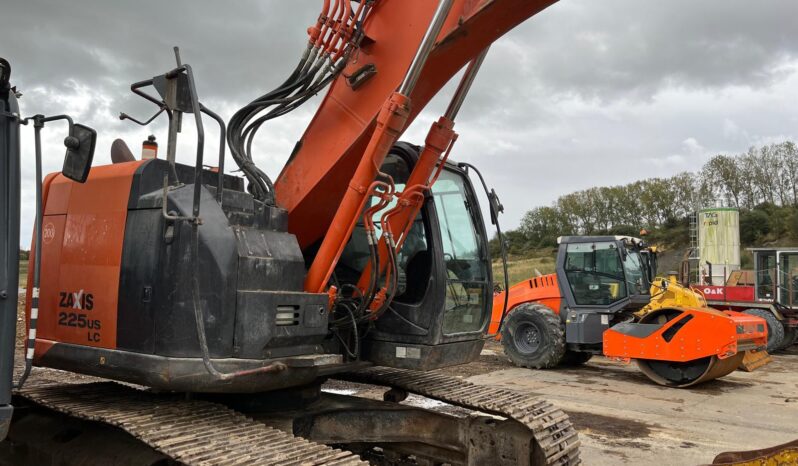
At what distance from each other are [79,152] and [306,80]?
1.38 m

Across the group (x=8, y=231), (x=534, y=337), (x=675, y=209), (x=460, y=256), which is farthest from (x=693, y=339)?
(x=675, y=209)

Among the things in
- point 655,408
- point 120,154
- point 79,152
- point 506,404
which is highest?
point 120,154

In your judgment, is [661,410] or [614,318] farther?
[614,318]

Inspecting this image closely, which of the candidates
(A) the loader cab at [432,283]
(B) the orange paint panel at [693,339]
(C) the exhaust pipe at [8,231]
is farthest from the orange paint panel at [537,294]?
(C) the exhaust pipe at [8,231]

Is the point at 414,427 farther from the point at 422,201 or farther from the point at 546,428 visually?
the point at 422,201

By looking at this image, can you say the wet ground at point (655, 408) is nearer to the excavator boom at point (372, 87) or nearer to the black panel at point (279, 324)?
the black panel at point (279, 324)

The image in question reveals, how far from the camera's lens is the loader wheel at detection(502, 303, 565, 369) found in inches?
429

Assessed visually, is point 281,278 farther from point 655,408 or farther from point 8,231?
point 655,408

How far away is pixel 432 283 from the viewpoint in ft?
13.2

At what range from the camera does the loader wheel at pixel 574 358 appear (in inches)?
453

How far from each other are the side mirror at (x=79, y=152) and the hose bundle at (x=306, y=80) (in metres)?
0.91

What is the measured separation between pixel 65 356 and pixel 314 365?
1.41m

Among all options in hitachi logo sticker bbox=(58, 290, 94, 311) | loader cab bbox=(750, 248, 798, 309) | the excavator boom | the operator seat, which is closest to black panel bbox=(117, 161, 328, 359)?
hitachi logo sticker bbox=(58, 290, 94, 311)

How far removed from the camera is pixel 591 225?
54844mm
